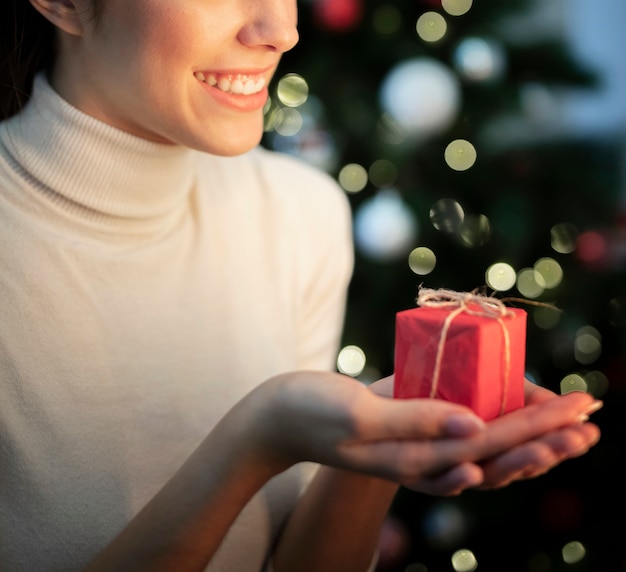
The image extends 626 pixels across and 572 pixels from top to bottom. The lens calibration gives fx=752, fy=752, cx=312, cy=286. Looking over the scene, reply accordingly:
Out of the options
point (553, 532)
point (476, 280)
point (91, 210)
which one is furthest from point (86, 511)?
point (553, 532)

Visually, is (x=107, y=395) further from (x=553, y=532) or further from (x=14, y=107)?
(x=553, y=532)

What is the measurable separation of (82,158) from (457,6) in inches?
41.3

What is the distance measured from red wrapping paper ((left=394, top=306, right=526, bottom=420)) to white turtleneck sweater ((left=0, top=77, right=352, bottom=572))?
0.42 meters

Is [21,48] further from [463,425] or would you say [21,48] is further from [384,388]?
[463,425]

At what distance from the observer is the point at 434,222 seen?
5.81 ft

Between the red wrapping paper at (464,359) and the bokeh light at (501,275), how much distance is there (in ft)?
3.23

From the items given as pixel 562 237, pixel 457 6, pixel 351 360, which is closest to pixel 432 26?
pixel 457 6

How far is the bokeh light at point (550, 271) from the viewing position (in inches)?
73.1

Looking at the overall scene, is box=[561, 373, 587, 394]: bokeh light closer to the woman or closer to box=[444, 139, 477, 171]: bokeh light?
box=[444, 139, 477, 171]: bokeh light

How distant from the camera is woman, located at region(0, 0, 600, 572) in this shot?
0.89m

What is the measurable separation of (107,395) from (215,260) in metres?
0.29

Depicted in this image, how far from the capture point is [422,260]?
1.81 metres

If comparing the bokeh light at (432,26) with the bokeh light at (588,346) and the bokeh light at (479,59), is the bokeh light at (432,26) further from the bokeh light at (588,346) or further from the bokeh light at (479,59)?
the bokeh light at (588,346)

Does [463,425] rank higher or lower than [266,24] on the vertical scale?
lower
